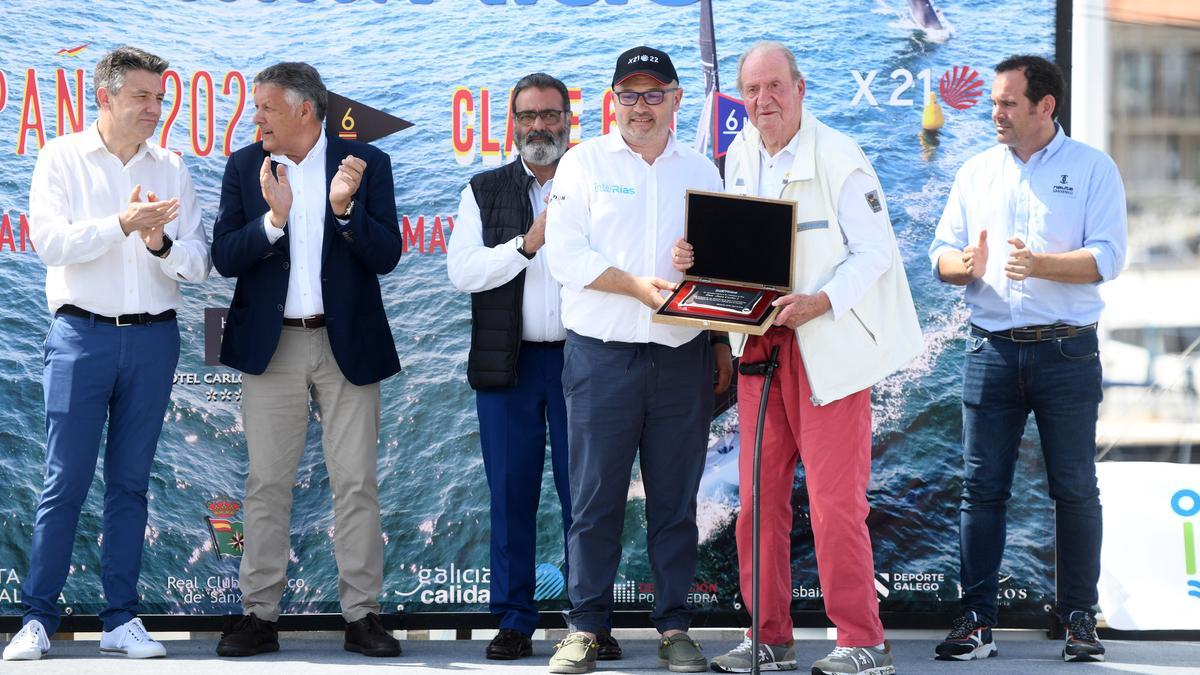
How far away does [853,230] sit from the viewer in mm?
3781

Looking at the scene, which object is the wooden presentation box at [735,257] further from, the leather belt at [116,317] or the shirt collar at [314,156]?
the leather belt at [116,317]

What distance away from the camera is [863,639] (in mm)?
3803

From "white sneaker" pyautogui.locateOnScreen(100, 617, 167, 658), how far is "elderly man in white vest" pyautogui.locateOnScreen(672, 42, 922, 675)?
2.22 metres

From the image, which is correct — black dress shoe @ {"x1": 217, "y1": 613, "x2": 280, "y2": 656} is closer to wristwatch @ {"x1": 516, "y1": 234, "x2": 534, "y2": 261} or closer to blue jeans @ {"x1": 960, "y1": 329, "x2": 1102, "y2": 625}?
wristwatch @ {"x1": 516, "y1": 234, "x2": 534, "y2": 261}

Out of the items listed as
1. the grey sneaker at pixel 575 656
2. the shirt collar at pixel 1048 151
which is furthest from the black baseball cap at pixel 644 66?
the grey sneaker at pixel 575 656

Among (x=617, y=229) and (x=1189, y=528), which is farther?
(x=1189, y=528)

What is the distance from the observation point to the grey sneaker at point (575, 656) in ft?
12.9

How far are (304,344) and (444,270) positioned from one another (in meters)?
0.66

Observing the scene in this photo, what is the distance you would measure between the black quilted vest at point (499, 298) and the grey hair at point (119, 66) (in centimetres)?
118

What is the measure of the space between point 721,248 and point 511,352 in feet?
2.99

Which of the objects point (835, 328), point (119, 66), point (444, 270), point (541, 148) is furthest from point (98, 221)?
point (835, 328)

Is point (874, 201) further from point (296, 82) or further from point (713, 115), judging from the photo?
point (296, 82)

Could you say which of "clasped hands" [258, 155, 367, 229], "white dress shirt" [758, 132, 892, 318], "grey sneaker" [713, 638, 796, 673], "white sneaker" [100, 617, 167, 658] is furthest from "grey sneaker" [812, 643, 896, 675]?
"white sneaker" [100, 617, 167, 658]

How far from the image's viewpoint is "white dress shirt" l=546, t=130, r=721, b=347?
3.91m
